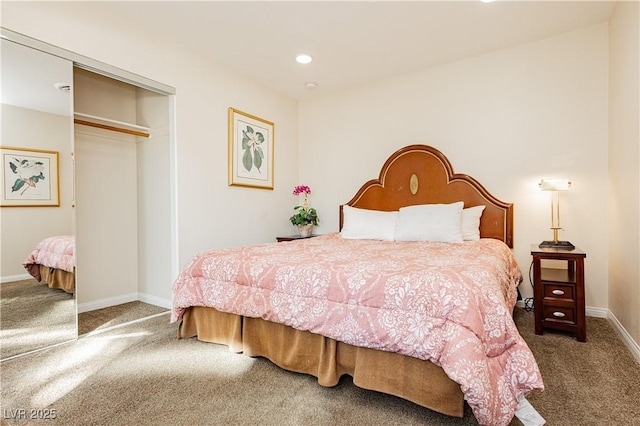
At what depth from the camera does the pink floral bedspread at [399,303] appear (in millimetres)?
1352

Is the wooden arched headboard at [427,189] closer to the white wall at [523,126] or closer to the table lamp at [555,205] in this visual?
the white wall at [523,126]

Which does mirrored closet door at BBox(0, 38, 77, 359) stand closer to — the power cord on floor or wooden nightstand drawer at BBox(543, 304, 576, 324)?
wooden nightstand drawer at BBox(543, 304, 576, 324)

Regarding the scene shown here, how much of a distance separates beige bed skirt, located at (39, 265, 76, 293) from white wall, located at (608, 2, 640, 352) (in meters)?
→ 3.97

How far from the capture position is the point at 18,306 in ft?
7.58

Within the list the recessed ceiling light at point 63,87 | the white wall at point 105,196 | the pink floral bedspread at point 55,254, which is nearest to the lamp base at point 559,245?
the pink floral bedspread at point 55,254

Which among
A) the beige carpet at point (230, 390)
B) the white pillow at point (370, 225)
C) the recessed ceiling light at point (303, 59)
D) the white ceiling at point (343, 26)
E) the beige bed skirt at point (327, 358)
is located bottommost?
the beige carpet at point (230, 390)

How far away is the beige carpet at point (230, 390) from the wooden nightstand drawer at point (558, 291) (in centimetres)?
31

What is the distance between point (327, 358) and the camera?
183cm

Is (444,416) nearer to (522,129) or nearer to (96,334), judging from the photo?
(96,334)

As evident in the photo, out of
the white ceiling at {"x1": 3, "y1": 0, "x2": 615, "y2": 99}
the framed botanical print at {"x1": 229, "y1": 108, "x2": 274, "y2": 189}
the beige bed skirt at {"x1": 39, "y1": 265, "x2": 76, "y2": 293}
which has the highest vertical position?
the white ceiling at {"x1": 3, "y1": 0, "x2": 615, "y2": 99}

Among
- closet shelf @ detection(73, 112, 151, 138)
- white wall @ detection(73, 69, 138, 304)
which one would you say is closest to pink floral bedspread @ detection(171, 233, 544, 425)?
white wall @ detection(73, 69, 138, 304)

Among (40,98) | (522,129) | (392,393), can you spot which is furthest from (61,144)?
(522,129)

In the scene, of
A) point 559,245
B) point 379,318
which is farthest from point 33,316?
point 559,245

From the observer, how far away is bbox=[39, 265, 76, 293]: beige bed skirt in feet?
8.02
